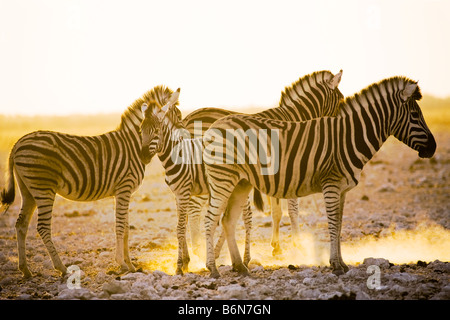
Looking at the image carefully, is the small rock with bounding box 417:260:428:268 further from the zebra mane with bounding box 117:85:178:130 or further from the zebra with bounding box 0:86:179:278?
the zebra mane with bounding box 117:85:178:130

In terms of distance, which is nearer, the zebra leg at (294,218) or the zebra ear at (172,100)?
the zebra ear at (172,100)

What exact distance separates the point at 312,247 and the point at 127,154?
12.2 ft

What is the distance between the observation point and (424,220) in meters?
12.3

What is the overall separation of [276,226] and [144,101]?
322 centimetres

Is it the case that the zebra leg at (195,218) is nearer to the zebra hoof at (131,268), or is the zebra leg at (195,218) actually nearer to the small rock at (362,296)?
the zebra hoof at (131,268)

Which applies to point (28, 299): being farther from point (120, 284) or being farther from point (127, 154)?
point (127, 154)

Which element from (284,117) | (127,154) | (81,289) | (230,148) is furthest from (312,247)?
(81,289)

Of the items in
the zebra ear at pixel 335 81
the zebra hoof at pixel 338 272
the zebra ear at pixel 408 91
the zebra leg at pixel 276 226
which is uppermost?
the zebra ear at pixel 335 81

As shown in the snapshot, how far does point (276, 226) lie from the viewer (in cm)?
1034

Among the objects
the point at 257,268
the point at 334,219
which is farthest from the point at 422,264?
the point at 257,268

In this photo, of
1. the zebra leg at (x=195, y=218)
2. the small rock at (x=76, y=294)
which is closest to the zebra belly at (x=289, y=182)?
the zebra leg at (x=195, y=218)

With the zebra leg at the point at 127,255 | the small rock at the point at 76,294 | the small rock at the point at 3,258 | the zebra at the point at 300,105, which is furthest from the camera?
the zebra at the point at 300,105

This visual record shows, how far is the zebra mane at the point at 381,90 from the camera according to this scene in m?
8.46

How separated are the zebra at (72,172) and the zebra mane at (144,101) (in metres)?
0.02
